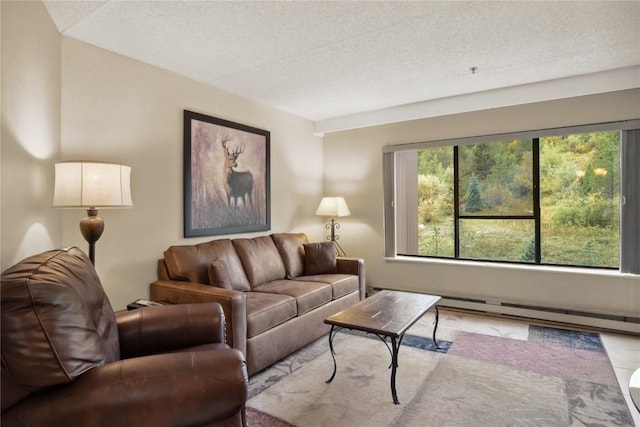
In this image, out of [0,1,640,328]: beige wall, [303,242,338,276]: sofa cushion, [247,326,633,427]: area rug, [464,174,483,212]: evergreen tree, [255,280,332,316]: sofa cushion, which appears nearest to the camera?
[0,1,640,328]: beige wall

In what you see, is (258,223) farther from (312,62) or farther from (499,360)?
(499,360)

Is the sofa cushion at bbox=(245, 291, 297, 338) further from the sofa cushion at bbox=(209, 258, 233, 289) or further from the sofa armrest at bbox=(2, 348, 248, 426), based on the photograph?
the sofa armrest at bbox=(2, 348, 248, 426)

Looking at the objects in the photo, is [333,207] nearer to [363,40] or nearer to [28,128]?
[363,40]

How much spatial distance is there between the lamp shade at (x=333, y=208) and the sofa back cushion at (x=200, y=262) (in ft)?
5.14

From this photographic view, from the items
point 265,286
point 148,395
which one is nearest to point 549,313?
point 265,286

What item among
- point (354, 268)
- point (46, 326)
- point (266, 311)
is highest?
point (46, 326)

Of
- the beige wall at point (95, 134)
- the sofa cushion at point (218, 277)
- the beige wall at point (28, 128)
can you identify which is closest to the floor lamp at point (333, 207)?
the beige wall at point (95, 134)

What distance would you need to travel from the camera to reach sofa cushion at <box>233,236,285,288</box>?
3.36 meters

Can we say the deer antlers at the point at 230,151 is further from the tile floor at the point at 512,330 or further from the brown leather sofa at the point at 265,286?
the tile floor at the point at 512,330

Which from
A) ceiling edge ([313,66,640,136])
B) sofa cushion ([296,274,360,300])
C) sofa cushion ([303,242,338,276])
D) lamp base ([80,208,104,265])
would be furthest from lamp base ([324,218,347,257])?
lamp base ([80,208,104,265])

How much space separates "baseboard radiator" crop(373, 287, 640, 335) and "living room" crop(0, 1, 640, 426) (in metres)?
0.01

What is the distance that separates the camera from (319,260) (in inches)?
156

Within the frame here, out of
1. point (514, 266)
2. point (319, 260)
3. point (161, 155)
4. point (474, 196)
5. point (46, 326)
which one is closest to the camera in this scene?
point (46, 326)

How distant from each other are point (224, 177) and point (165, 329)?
6.72 ft
